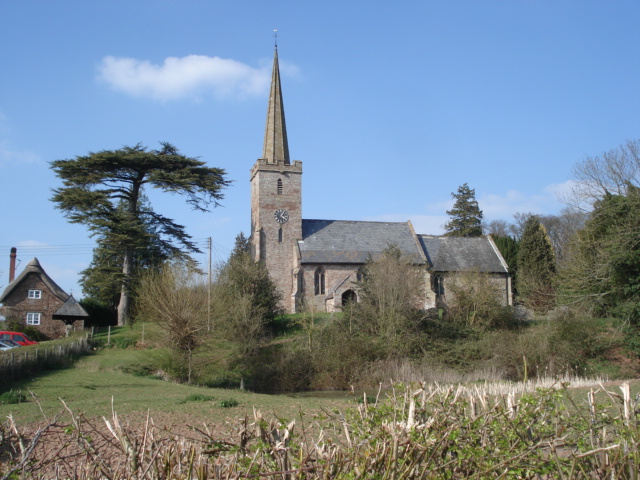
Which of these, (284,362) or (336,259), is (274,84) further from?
(284,362)

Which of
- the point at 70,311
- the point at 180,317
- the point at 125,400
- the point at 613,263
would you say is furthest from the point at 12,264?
the point at 613,263

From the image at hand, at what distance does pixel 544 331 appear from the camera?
97.4 feet

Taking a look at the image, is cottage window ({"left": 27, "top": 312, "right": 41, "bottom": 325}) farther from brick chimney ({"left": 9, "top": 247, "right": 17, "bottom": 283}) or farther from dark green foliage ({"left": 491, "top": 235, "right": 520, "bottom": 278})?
dark green foliage ({"left": 491, "top": 235, "right": 520, "bottom": 278})

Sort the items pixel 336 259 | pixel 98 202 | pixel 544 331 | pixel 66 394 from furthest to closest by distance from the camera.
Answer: pixel 336 259 < pixel 98 202 < pixel 544 331 < pixel 66 394

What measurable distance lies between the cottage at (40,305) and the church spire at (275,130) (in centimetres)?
1852

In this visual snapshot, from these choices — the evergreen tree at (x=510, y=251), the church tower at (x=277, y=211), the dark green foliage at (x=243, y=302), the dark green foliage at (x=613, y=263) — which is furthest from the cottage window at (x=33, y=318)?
the evergreen tree at (x=510, y=251)

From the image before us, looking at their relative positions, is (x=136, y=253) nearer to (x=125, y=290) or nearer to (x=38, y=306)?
(x=125, y=290)

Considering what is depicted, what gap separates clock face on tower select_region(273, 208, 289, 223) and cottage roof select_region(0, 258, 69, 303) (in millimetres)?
16043

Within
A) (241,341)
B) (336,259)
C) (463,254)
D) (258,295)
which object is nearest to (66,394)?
(241,341)

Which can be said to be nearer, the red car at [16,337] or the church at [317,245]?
the red car at [16,337]

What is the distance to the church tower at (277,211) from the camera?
45125 millimetres

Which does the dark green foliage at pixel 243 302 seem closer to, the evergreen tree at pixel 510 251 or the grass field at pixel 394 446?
the evergreen tree at pixel 510 251

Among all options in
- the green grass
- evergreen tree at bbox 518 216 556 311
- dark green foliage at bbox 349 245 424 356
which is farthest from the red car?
evergreen tree at bbox 518 216 556 311

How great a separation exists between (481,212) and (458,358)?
3523 cm
